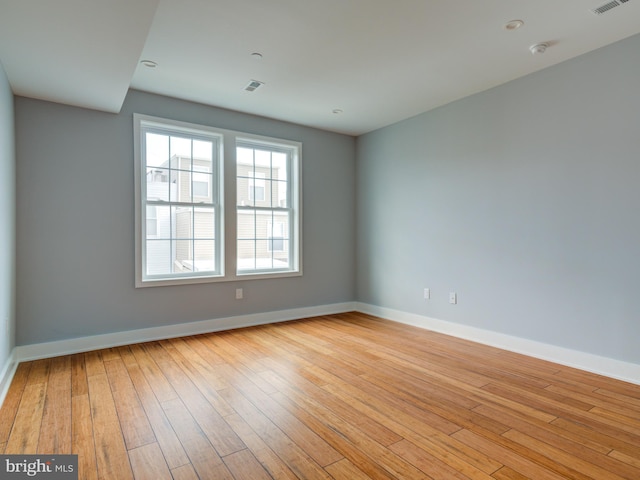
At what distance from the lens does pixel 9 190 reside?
2.95 meters

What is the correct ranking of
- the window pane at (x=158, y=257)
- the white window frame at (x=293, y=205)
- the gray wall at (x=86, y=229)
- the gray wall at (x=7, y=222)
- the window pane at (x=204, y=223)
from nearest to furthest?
1. the gray wall at (x=7, y=222)
2. the gray wall at (x=86, y=229)
3. the window pane at (x=158, y=257)
4. the window pane at (x=204, y=223)
5. the white window frame at (x=293, y=205)

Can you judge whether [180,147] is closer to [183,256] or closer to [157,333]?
[183,256]

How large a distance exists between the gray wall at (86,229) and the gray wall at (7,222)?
0.17 m

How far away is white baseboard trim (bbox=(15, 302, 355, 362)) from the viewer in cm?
333

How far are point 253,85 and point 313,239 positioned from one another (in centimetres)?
226

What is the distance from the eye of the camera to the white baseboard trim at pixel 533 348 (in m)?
2.85

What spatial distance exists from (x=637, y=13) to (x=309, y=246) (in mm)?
3923

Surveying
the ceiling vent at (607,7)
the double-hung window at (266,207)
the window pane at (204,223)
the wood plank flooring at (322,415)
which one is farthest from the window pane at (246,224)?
the ceiling vent at (607,7)

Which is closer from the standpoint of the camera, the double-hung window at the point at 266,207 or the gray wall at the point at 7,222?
the gray wall at the point at 7,222

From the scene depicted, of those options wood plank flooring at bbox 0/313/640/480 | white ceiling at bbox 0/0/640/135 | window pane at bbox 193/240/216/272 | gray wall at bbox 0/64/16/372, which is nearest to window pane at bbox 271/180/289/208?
window pane at bbox 193/240/216/272

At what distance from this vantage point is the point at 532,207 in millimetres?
3424

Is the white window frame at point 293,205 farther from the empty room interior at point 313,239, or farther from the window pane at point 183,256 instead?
the window pane at point 183,256

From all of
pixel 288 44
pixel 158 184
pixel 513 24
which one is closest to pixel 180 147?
pixel 158 184

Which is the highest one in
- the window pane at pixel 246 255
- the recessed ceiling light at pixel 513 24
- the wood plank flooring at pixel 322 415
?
the recessed ceiling light at pixel 513 24
